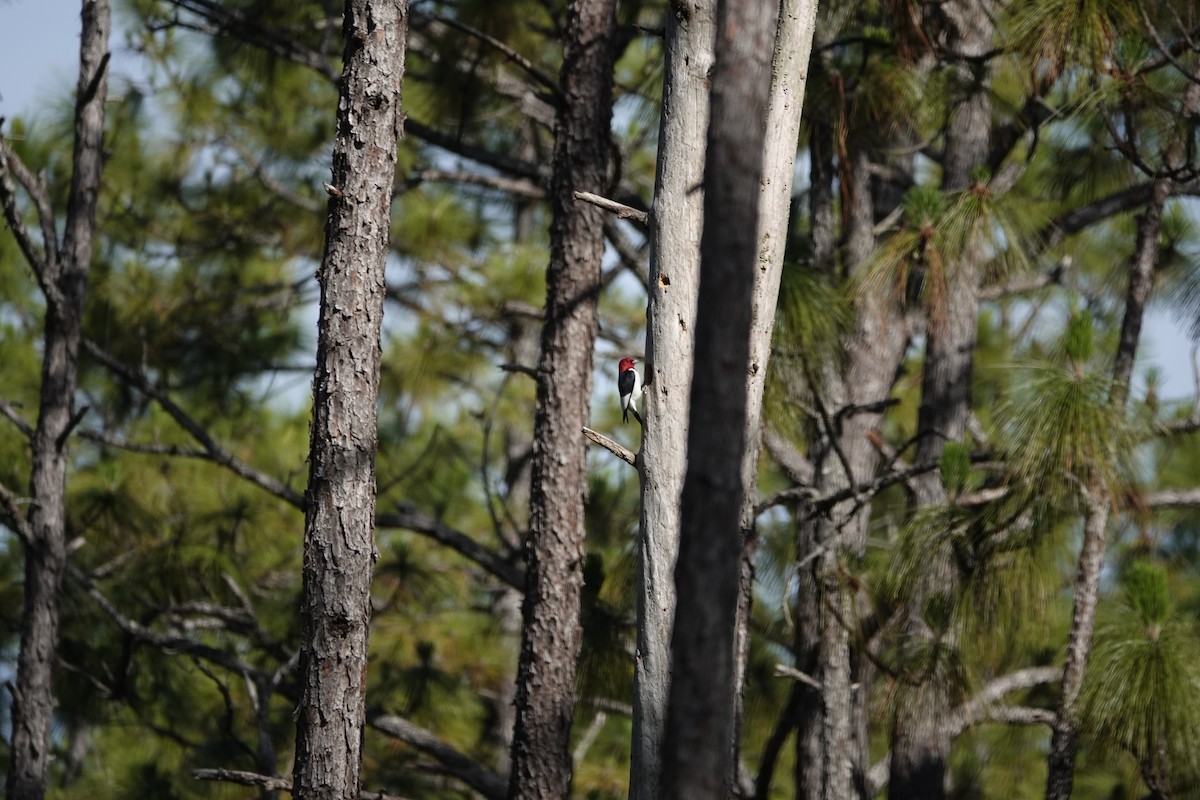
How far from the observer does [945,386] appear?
5.32 m

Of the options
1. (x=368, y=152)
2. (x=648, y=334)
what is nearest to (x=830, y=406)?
(x=648, y=334)

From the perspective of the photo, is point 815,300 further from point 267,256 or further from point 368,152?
point 267,256

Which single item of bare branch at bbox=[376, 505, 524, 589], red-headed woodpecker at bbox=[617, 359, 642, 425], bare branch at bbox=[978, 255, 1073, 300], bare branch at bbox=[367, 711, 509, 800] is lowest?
bare branch at bbox=[367, 711, 509, 800]

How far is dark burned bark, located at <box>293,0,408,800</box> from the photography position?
10.00 feet

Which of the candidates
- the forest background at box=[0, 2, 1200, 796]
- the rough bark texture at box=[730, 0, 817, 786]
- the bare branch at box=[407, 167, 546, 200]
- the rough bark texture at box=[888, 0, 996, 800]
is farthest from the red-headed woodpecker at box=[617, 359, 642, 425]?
the rough bark texture at box=[730, 0, 817, 786]

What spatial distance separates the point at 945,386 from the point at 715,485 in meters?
3.69

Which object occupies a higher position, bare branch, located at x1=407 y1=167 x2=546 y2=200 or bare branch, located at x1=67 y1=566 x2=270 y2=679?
bare branch, located at x1=407 y1=167 x2=546 y2=200

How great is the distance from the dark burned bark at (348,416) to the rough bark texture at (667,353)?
2.49ft

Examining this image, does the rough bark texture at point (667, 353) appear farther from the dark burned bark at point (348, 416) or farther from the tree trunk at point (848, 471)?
the tree trunk at point (848, 471)

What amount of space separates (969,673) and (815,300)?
149cm

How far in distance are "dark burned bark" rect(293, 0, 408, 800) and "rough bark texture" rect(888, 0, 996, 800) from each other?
206 cm

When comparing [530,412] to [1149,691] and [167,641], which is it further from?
[1149,691]

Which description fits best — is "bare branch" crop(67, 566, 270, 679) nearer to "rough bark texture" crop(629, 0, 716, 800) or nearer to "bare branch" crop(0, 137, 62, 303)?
"bare branch" crop(0, 137, 62, 303)

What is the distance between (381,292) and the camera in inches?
126
